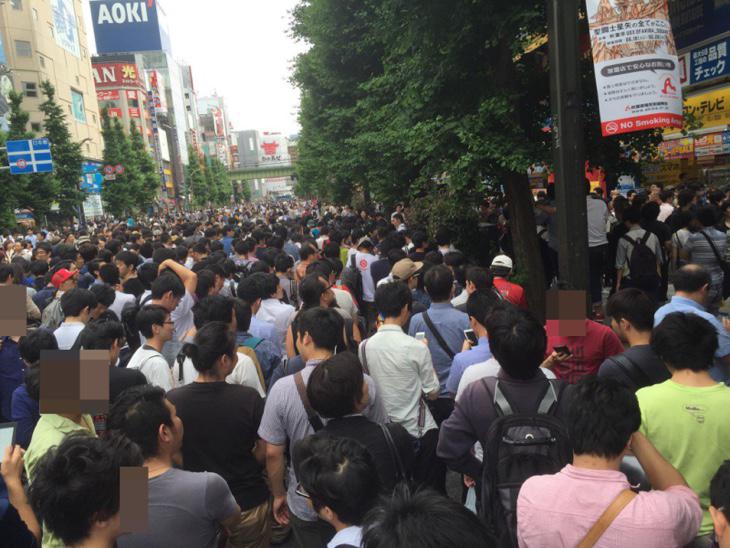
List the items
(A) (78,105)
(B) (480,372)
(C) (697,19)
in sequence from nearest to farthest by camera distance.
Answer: (B) (480,372) < (C) (697,19) < (A) (78,105)

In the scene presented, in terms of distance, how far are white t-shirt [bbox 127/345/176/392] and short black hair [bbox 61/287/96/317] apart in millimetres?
1337

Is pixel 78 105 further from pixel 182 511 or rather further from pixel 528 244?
pixel 182 511

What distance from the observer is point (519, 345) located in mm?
2672

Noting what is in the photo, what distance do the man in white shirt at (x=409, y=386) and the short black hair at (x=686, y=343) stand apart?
1.41 meters

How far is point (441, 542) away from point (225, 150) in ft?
554

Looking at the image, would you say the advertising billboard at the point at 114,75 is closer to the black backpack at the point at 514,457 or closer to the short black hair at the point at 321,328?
the short black hair at the point at 321,328

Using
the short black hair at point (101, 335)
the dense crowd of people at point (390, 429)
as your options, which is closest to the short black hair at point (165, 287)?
the dense crowd of people at point (390, 429)

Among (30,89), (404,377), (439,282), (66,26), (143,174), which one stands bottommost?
(404,377)

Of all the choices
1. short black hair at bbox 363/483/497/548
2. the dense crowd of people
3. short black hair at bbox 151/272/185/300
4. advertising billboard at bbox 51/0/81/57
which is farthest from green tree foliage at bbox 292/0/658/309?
advertising billboard at bbox 51/0/81/57

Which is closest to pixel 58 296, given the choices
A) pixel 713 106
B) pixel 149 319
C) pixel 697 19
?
pixel 149 319

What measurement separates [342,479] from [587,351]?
7.09ft

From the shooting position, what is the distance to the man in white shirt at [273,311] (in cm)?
537

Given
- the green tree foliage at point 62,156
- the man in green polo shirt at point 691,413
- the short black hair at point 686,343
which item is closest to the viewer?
the man in green polo shirt at point 691,413

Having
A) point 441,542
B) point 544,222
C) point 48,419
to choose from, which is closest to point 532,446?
point 441,542
